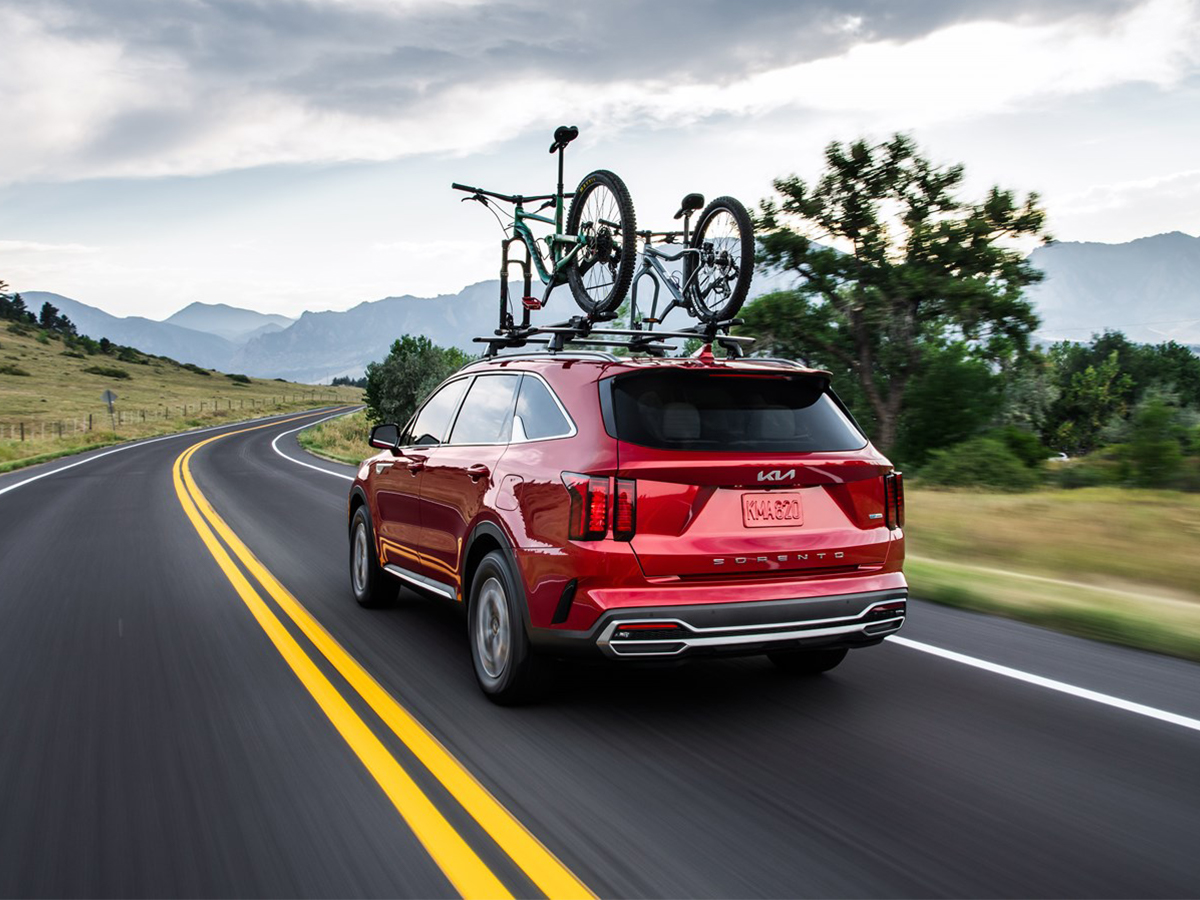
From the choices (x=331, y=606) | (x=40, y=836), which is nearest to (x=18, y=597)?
(x=331, y=606)

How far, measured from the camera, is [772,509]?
4.48 meters

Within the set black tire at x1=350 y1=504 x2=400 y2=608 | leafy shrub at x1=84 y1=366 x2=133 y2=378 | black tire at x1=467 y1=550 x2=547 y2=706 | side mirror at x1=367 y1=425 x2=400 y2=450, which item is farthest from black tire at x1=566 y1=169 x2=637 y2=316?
leafy shrub at x1=84 y1=366 x2=133 y2=378

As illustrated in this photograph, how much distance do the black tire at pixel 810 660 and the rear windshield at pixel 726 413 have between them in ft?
4.07

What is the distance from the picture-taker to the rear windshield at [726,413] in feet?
14.8

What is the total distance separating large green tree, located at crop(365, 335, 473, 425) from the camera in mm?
72312

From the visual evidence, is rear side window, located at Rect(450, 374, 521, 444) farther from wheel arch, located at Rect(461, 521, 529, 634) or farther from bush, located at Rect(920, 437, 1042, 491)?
bush, located at Rect(920, 437, 1042, 491)

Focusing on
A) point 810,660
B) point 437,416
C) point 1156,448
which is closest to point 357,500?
point 437,416

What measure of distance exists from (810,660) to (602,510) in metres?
1.82

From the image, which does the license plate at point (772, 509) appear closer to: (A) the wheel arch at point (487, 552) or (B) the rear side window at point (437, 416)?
(A) the wheel arch at point (487, 552)

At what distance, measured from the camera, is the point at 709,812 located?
3.56 metres

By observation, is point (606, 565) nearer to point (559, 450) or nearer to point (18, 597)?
point (559, 450)

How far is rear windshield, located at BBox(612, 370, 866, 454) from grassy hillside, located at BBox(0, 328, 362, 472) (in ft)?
102

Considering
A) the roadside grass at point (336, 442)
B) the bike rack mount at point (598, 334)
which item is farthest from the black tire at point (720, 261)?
the roadside grass at point (336, 442)

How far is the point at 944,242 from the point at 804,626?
2654 cm
